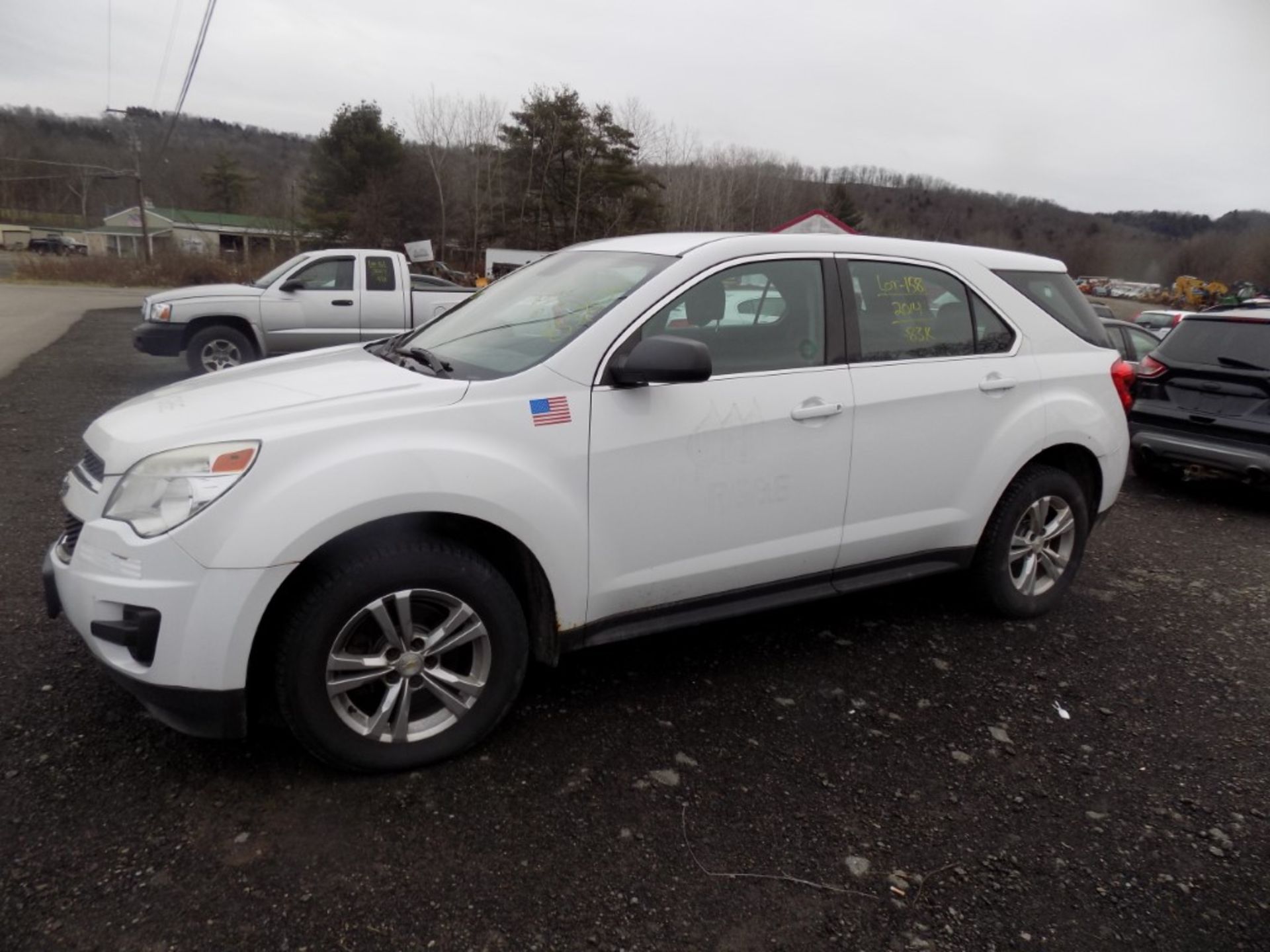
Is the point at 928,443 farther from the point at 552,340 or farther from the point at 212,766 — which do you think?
the point at 212,766

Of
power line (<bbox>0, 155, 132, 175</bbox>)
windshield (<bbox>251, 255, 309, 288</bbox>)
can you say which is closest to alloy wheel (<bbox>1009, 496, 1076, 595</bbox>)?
windshield (<bbox>251, 255, 309, 288</bbox>)

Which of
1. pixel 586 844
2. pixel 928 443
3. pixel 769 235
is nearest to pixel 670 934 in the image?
pixel 586 844

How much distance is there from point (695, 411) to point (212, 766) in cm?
199

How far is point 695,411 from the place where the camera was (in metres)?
3.11

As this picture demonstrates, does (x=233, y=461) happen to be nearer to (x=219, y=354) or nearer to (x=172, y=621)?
(x=172, y=621)

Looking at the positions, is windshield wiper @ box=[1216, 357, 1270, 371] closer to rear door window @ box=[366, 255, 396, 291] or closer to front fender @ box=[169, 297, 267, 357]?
rear door window @ box=[366, 255, 396, 291]

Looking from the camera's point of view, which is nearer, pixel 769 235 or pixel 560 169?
pixel 769 235

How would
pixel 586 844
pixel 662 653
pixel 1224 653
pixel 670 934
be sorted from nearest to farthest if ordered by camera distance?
pixel 670 934
pixel 586 844
pixel 662 653
pixel 1224 653

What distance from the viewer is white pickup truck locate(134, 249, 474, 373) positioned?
10.8 metres

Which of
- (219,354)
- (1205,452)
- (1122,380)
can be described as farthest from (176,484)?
(219,354)

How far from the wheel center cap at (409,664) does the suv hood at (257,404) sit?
760 mm

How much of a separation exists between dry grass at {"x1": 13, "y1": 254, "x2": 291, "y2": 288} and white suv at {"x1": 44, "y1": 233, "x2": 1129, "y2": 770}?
3272 centimetres

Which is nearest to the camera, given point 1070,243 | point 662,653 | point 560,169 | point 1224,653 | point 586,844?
point 586,844

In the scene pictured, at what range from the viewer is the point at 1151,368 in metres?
7.34
